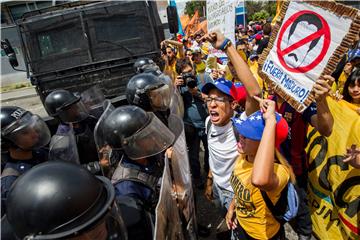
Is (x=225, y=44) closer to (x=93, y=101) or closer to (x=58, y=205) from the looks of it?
(x=58, y=205)

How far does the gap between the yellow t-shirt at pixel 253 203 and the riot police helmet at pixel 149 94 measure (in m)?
1.30

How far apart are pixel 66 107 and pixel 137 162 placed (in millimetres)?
1588

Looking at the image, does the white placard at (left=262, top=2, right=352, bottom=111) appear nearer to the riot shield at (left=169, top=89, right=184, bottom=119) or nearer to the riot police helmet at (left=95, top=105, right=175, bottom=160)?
the riot police helmet at (left=95, top=105, right=175, bottom=160)

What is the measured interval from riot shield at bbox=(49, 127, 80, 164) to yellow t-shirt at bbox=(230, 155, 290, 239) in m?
1.64

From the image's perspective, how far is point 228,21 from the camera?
3373 millimetres

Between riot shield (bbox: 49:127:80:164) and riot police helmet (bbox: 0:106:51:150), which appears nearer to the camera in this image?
riot police helmet (bbox: 0:106:51:150)

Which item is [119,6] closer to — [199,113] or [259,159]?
[199,113]

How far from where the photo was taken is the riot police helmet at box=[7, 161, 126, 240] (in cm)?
118

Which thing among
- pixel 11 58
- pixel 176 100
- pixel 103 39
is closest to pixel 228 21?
pixel 176 100

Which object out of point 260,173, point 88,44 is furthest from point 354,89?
point 88,44

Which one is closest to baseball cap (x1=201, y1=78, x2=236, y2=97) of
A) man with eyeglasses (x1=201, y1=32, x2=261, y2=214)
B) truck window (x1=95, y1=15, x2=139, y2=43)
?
man with eyeglasses (x1=201, y1=32, x2=261, y2=214)

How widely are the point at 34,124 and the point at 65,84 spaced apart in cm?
304

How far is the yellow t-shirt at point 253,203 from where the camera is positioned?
73.0 inches

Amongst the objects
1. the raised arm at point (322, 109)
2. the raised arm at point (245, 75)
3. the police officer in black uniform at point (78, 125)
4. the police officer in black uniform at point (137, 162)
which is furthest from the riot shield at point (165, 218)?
Answer: the police officer in black uniform at point (78, 125)
